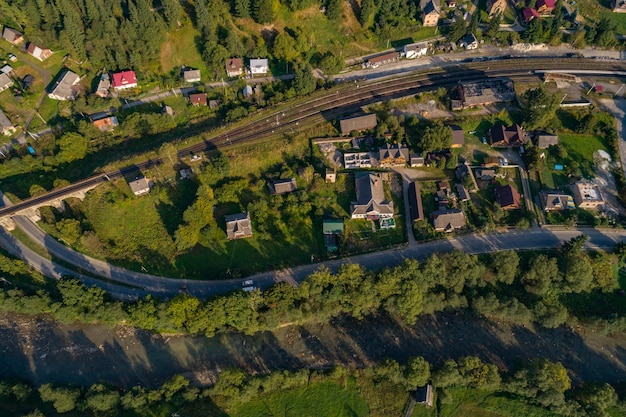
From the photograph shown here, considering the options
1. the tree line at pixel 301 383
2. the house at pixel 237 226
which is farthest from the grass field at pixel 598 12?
the house at pixel 237 226

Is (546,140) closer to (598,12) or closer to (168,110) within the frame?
(598,12)

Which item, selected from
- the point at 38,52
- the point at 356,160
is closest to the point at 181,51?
the point at 38,52

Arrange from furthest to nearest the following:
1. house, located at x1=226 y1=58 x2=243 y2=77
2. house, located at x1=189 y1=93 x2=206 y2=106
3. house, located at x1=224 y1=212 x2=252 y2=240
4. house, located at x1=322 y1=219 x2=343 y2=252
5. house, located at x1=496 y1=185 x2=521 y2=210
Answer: house, located at x1=226 y1=58 x2=243 y2=77 → house, located at x1=189 y1=93 x2=206 y2=106 → house, located at x1=496 y1=185 x2=521 y2=210 → house, located at x1=224 y1=212 x2=252 y2=240 → house, located at x1=322 y1=219 x2=343 y2=252

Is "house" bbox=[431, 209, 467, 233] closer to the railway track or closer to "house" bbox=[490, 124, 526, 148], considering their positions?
"house" bbox=[490, 124, 526, 148]

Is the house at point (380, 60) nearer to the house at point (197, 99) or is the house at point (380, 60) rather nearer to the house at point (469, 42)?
the house at point (469, 42)

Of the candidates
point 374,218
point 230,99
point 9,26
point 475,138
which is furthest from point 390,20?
point 9,26

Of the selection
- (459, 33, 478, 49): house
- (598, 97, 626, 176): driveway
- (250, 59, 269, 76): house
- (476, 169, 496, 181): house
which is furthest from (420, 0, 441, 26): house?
(476, 169, 496, 181): house
